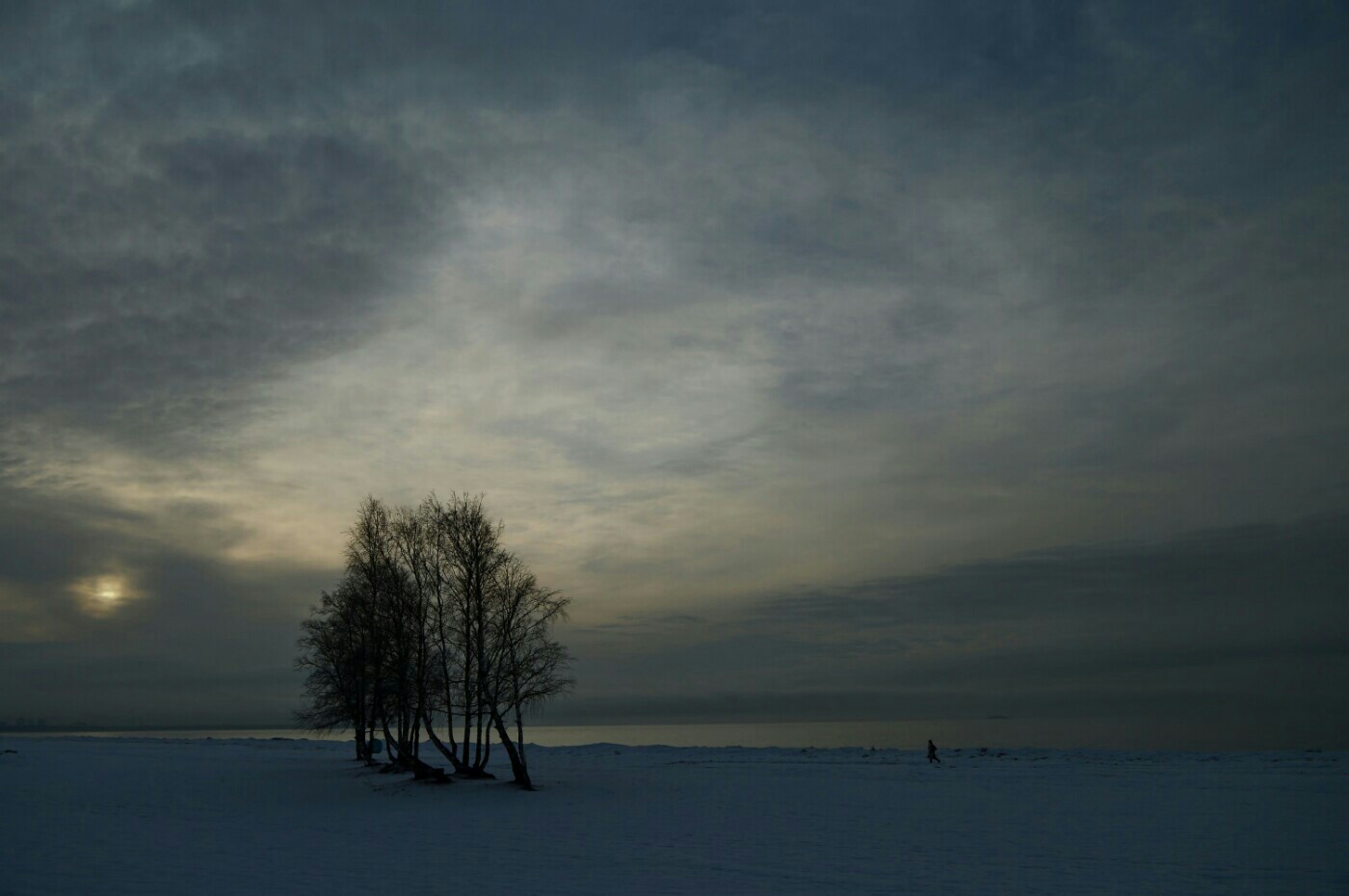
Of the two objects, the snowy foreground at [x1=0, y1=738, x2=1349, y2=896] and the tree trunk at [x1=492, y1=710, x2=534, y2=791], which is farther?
the tree trunk at [x1=492, y1=710, x2=534, y2=791]

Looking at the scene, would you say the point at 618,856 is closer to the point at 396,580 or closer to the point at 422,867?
the point at 422,867

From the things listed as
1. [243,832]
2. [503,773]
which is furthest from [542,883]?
[503,773]

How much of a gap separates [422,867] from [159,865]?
18.4 ft

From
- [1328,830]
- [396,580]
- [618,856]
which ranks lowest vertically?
[1328,830]

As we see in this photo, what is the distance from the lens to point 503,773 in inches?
2089

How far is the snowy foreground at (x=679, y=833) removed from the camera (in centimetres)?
1897

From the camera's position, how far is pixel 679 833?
1071 inches

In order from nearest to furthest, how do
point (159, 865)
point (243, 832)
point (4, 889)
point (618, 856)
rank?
point (4, 889) → point (159, 865) → point (618, 856) → point (243, 832)

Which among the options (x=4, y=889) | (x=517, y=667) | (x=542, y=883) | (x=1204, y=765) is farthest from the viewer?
(x=1204, y=765)

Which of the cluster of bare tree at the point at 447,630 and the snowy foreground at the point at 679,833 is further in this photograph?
the cluster of bare tree at the point at 447,630

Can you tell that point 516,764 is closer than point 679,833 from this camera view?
No

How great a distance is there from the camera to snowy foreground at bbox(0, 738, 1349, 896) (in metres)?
19.0

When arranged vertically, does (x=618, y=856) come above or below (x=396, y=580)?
below

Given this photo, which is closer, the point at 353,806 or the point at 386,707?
the point at 353,806
